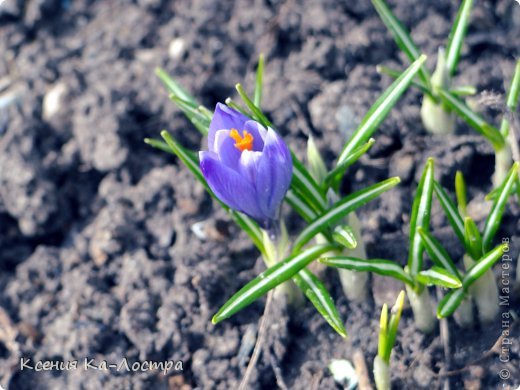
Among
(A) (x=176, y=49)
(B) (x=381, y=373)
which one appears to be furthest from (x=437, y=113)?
(A) (x=176, y=49)

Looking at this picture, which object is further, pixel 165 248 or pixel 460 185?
pixel 165 248

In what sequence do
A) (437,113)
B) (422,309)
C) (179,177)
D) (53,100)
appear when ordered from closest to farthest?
(422,309)
(437,113)
(179,177)
(53,100)

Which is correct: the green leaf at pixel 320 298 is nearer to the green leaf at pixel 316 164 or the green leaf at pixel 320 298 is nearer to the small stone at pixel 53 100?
the green leaf at pixel 316 164

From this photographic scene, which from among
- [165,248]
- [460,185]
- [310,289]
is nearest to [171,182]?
[165,248]

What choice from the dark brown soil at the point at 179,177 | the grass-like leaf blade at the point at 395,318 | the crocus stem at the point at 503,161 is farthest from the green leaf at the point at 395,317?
the crocus stem at the point at 503,161

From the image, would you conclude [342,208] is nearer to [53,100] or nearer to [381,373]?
[381,373]

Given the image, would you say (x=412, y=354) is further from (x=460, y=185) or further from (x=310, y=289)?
A: (x=460, y=185)
